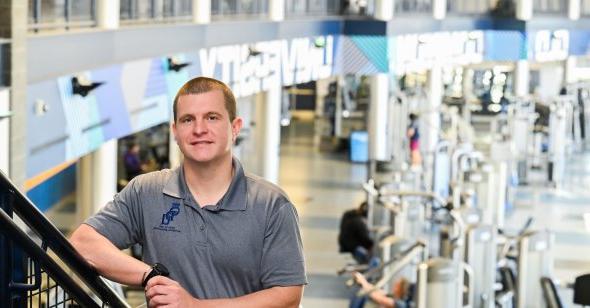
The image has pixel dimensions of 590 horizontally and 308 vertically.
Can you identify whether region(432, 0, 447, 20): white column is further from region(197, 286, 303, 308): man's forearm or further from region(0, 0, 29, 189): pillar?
region(197, 286, 303, 308): man's forearm

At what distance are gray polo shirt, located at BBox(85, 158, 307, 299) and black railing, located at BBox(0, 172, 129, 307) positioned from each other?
16cm

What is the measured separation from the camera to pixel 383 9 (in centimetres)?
2756

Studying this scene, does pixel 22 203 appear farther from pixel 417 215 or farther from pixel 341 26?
pixel 341 26

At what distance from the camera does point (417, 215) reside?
18109 mm

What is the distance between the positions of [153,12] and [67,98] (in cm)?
449

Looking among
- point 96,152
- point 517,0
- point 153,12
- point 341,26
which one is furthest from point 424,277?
point 517,0

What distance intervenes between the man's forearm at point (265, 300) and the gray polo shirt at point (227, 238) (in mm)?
22

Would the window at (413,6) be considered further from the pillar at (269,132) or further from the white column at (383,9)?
the pillar at (269,132)

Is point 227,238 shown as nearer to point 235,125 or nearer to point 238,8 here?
point 235,125

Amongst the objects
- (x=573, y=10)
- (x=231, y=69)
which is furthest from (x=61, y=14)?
(x=573, y=10)

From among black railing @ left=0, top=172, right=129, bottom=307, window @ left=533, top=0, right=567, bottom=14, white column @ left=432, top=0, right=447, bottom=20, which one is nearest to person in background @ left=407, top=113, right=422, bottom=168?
white column @ left=432, top=0, right=447, bottom=20

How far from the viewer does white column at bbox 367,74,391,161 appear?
94.7 ft

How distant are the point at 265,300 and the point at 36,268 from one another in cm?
54

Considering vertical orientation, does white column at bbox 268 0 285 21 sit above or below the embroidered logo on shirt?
above
